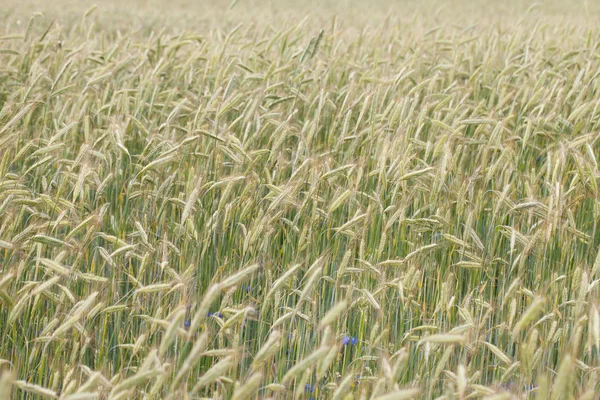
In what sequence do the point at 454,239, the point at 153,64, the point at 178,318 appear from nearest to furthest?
1. the point at 178,318
2. the point at 454,239
3. the point at 153,64

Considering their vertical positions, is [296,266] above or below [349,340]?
above

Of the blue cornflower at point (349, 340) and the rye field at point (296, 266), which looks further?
the blue cornflower at point (349, 340)

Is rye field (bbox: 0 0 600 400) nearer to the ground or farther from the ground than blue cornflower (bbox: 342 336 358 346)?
farther from the ground

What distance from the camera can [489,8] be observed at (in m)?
12.9

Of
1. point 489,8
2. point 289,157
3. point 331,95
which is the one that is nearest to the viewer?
point 289,157

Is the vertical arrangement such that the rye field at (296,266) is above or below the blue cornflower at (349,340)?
above

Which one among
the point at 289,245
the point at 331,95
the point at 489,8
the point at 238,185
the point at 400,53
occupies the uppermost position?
the point at 489,8

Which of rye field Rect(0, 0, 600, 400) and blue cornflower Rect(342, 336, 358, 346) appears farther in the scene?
blue cornflower Rect(342, 336, 358, 346)

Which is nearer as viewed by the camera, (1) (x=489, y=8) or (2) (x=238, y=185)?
(2) (x=238, y=185)

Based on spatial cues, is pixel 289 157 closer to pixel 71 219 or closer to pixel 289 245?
pixel 289 245

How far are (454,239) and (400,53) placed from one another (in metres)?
2.75

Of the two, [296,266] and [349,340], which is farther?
[349,340]

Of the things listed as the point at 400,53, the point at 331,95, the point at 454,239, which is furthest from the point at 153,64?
the point at 454,239

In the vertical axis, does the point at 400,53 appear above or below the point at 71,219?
above
